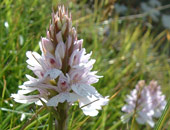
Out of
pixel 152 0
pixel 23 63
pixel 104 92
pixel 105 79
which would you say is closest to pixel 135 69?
pixel 105 79

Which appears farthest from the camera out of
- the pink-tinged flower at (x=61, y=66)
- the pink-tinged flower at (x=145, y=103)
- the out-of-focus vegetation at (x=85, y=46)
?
the pink-tinged flower at (x=145, y=103)

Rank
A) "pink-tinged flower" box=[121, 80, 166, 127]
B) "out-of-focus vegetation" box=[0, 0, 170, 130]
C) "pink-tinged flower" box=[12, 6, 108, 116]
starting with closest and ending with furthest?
"pink-tinged flower" box=[12, 6, 108, 116] < "out-of-focus vegetation" box=[0, 0, 170, 130] < "pink-tinged flower" box=[121, 80, 166, 127]

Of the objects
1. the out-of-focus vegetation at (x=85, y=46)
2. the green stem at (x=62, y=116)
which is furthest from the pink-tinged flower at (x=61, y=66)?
the out-of-focus vegetation at (x=85, y=46)

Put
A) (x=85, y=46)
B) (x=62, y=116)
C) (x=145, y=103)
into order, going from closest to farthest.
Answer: (x=62, y=116), (x=145, y=103), (x=85, y=46)

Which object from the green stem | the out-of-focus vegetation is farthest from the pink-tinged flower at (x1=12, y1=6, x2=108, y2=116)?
the out-of-focus vegetation

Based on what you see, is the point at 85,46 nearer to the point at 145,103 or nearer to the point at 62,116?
the point at 145,103

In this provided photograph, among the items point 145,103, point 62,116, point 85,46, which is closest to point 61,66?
point 62,116

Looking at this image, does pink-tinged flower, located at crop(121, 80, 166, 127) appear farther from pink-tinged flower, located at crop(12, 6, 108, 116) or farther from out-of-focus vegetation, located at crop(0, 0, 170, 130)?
pink-tinged flower, located at crop(12, 6, 108, 116)

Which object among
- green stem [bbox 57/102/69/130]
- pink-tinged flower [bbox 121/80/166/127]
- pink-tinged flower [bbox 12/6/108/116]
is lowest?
green stem [bbox 57/102/69/130]

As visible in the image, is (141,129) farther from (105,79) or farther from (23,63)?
(23,63)

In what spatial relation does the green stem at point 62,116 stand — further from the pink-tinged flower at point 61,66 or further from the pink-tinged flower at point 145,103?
the pink-tinged flower at point 145,103

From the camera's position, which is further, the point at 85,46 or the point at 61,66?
the point at 85,46
